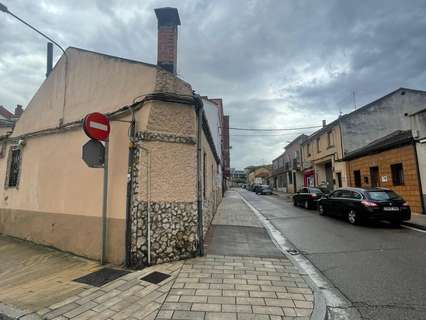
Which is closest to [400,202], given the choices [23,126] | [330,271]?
[330,271]

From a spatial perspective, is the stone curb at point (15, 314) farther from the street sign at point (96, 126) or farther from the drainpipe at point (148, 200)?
the street sign at point (96, 126)

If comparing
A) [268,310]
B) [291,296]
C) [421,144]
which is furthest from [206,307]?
[421,144]

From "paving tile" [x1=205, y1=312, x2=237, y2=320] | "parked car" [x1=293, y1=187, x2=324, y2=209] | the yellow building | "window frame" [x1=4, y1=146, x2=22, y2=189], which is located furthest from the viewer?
the yellow building

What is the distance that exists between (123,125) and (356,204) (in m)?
9.30

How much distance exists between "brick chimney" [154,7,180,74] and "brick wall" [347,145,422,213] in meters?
12.4

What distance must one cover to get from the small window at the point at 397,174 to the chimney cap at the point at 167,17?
1325 cm

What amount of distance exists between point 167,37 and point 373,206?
30.5 feet

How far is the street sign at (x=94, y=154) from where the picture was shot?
16.5 feet

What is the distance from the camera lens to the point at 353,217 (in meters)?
10.2

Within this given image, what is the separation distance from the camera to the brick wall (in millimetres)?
12048

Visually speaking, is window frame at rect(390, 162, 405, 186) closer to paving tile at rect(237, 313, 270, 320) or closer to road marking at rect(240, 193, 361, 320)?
road marking at rect(240, 193, 361, 320)

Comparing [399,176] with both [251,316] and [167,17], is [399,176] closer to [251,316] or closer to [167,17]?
[167,17]

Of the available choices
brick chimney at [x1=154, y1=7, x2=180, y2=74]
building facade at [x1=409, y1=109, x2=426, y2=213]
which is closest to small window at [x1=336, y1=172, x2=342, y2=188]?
building facade at [x1=409, y1=109, x2=426, y2=213]

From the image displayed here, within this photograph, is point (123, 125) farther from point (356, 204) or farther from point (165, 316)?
point (356, 204)
